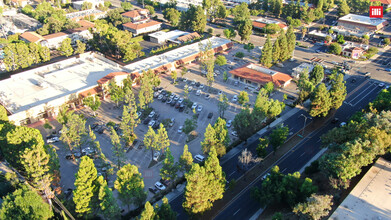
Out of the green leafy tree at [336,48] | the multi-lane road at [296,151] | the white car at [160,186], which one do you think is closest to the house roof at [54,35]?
the white car at [160,186]

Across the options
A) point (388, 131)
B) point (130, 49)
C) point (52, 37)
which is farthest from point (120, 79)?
point (388, 131)

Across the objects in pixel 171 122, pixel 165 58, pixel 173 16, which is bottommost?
pixel 171 122

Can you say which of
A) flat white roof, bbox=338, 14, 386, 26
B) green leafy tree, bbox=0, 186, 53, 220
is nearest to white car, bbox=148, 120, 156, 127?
Answer: green leafy tree, bbox=0, 186, 53, 220

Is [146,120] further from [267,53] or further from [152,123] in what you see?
[267,53]

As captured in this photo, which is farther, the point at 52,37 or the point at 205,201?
the point at 52,37

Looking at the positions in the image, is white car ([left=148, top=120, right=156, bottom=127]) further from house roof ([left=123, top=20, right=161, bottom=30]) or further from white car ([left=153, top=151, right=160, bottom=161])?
house roof ([left=123, top=20, right=161, bottom=30])

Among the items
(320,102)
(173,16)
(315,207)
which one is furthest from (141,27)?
(315,207)

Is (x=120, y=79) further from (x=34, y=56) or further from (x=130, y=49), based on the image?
(x=34, y=56)
